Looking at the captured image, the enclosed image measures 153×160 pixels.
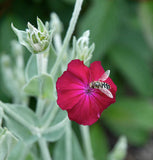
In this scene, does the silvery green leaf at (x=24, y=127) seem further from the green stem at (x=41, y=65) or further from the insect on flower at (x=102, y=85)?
the insect on flower at (x=102, y=85)

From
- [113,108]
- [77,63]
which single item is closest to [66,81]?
[77,63]

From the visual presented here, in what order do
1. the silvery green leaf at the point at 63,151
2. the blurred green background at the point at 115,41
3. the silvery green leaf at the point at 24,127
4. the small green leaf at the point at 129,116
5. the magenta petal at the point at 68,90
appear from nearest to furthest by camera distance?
1. the magenta petal at the point at 68,90
2. the silvery green leaf at the point at 24,127
3. the silvery green leaf at the point at 63,151
4. the blurred green background at the point at 115,41
5. the small green leaf at the point at 129,116

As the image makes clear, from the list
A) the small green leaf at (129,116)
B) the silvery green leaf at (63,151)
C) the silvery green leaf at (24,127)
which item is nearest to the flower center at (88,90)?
the silvery green leaf at (24,127)

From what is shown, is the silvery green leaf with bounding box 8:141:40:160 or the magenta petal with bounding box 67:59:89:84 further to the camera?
the silvery green leaf with bounding box 8:141:40:160

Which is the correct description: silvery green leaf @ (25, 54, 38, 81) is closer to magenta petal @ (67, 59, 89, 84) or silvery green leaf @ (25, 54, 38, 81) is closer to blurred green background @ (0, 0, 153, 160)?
magenta petal @ (67, 59, 89, 84)

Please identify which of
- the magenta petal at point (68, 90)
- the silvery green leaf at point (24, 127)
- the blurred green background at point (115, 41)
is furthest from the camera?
the blurred green background at point (115, 41)

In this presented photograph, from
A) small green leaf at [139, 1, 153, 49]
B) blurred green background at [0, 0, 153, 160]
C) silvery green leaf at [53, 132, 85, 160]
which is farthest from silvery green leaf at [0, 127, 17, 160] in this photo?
small green leaf at [139, 1, 153, 49]

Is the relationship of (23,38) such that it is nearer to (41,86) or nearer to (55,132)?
(41,86)
